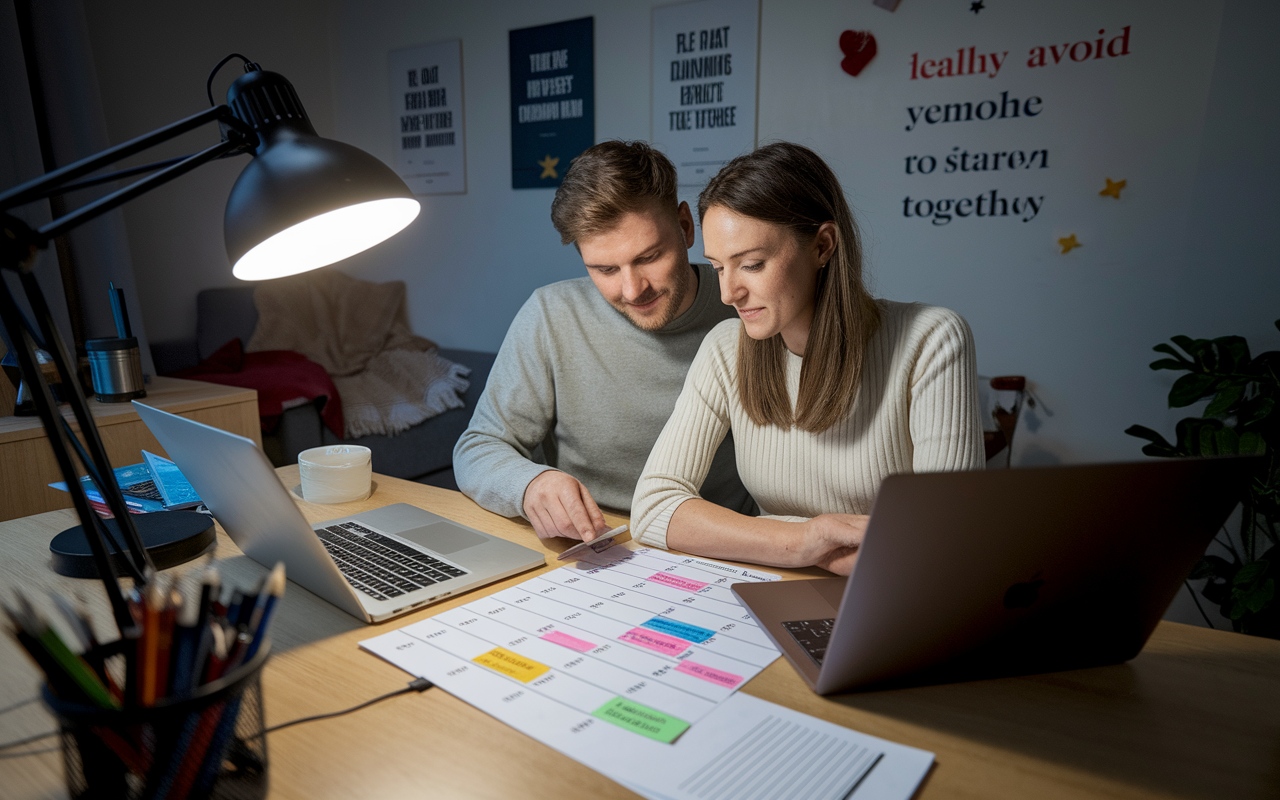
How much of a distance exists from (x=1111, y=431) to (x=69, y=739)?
259 centimetres

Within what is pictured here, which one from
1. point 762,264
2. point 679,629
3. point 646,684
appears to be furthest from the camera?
point 762,264

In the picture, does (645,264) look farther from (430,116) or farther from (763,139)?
(430,116)

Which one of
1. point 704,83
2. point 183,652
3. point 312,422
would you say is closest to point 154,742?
point 183,652

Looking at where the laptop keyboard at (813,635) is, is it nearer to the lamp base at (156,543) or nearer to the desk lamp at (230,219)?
the desk lamp at (230,219)

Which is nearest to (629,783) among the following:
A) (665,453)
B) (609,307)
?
(665,453)

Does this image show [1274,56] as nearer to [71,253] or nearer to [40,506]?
[40,506]

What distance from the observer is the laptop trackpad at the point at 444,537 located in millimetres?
1026

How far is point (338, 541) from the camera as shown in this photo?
1047 mm

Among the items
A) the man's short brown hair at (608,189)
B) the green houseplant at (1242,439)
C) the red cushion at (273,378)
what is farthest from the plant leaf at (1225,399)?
the red cushion at (273,378)

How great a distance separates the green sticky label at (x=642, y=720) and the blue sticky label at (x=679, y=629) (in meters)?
0.13

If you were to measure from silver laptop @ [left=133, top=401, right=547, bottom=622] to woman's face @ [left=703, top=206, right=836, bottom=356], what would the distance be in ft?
1.63

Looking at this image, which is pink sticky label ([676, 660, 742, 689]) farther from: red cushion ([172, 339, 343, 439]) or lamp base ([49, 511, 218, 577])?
red cushion ([172, 339, 343, 439])

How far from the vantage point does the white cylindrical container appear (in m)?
1.23

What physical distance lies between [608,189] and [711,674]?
916 millimetres
